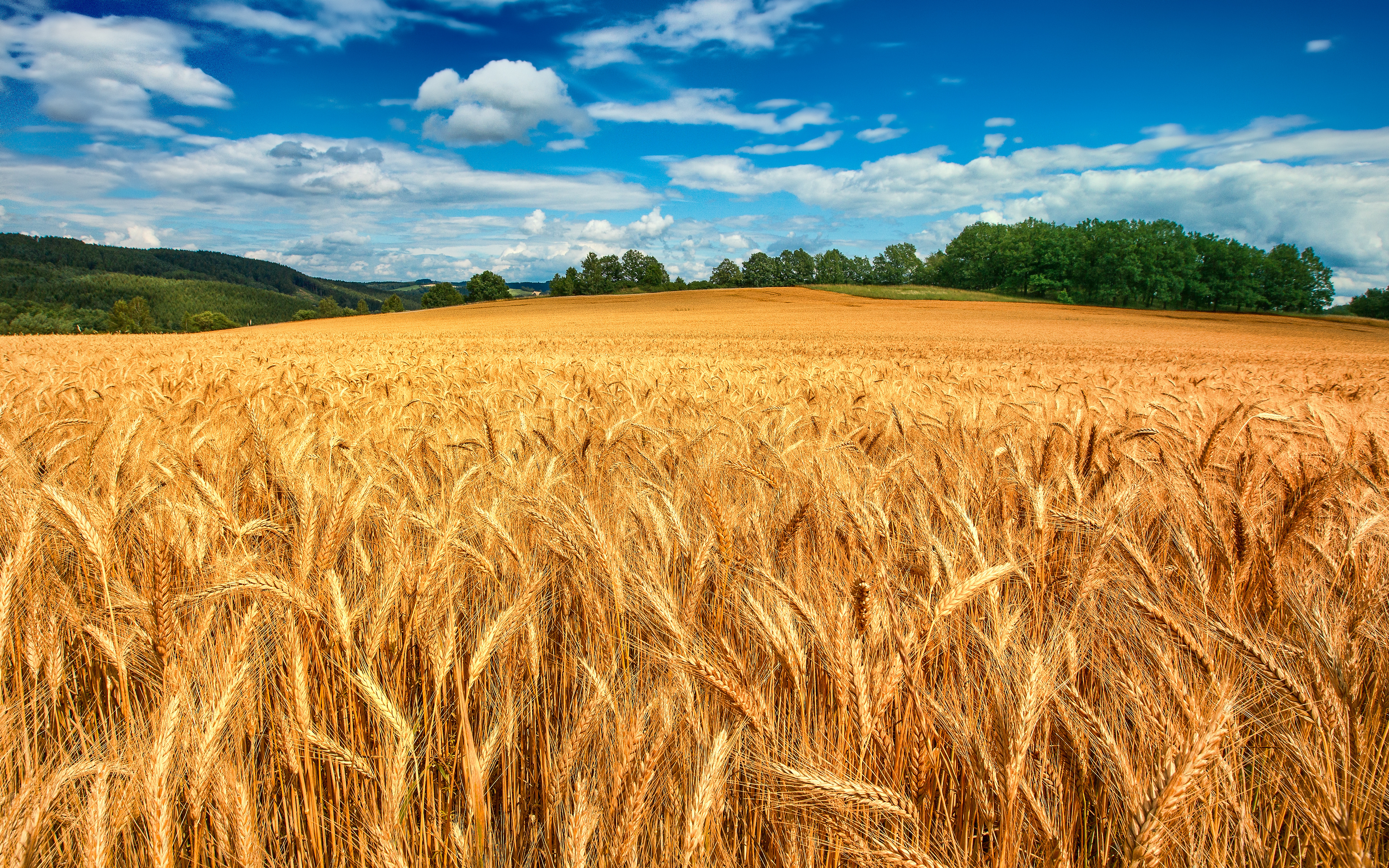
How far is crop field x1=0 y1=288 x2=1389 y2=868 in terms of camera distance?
38.6 inches

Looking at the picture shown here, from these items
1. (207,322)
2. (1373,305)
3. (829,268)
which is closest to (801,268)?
(829,268)

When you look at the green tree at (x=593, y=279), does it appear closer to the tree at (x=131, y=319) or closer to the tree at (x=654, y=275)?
the tree at (x=654, y=275)

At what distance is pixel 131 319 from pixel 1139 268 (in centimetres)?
12918

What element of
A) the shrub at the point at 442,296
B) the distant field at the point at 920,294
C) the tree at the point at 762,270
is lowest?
the distant field at the point at 920,294

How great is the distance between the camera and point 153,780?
850 millimetres

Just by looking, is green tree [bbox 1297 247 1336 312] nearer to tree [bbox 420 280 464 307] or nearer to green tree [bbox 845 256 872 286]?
green tree [bbox 845 256 872 286]

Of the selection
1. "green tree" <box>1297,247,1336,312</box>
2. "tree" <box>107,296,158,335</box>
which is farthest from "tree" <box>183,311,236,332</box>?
"green tree" <box>1297,247,1336,312</box>

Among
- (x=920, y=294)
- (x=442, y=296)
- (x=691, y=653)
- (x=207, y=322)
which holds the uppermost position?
(x=442, y=296)

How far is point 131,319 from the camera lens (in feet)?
279

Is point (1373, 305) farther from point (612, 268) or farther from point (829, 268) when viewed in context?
point (612, 268)

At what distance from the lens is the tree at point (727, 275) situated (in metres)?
116

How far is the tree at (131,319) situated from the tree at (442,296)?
3432 centimetres

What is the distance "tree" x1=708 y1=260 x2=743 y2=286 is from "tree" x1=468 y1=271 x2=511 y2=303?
37.7m

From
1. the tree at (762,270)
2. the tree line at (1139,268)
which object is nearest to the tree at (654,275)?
the tree at (762,270)
